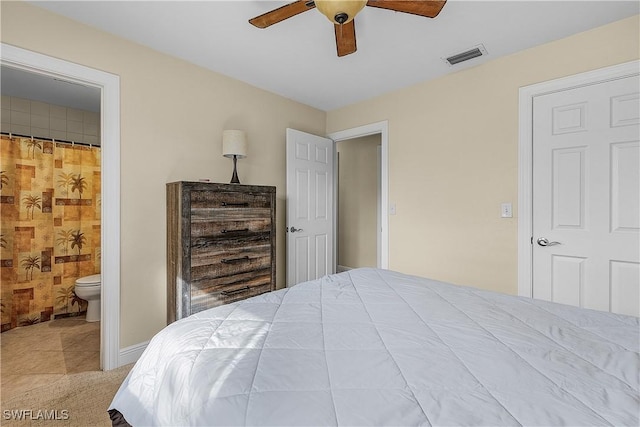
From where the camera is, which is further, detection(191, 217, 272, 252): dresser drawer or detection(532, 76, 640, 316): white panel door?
detection(191, 217, 272, 252): dresser drawer

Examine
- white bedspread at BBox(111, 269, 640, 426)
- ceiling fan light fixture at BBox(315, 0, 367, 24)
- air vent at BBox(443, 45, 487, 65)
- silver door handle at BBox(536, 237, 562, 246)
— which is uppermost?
air vent at BBox(443, 45, 487, 65)

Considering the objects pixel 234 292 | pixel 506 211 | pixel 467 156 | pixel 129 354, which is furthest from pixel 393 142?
pixel 129 354

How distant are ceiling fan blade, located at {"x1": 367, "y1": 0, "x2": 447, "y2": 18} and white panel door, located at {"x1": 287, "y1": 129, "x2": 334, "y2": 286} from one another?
193 cm

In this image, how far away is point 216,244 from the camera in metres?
2.35

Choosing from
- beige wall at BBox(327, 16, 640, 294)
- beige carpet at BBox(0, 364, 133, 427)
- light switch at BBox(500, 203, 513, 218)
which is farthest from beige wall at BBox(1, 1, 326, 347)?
light switch at BBox(500, 203, 513, 218)

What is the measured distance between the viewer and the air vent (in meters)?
2.44

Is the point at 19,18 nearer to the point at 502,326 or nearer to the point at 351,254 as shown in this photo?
→ the point at 502,326

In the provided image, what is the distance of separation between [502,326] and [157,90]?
2781 mm

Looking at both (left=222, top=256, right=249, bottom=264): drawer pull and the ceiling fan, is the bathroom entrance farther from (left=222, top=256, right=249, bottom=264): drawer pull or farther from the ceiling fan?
the ceiling fan

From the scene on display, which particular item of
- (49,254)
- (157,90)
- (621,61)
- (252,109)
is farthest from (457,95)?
(49,254)

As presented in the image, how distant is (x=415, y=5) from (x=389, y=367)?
1619mm

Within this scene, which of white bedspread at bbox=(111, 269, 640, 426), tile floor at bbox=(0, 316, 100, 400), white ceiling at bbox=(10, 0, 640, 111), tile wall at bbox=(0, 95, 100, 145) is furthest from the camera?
tile wall at bbox=(0, 95, 100, 145)

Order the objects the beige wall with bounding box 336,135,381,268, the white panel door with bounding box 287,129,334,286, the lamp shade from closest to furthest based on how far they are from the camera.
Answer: the lamp shade < the white panel door with bounding box 287,129,334,286 < the beige wall with bounding box 336,135,381,268

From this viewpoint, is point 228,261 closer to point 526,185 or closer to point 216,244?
point 216,244
